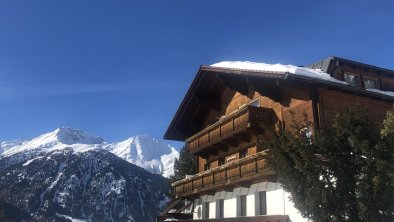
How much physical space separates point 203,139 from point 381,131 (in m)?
15.3

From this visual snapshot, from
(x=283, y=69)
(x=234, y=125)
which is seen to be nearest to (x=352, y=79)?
(x=283, y=69)

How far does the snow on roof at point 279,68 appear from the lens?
20.4 m

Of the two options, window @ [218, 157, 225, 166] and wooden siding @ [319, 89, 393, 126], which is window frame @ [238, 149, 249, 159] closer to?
window @ [218, 157, 225, 166]

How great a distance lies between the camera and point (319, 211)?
45.9ft

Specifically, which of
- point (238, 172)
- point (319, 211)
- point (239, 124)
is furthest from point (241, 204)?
point (319, 211)

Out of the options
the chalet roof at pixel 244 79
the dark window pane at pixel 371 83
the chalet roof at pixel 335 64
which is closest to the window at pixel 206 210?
the chalet roof at pixel 244 79

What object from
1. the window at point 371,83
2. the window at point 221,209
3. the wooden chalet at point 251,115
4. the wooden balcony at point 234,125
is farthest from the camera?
the window at point 221,209

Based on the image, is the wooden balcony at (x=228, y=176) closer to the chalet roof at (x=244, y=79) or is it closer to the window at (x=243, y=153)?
the window at (x=243, y=153)

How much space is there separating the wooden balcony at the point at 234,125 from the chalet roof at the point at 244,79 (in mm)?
1581

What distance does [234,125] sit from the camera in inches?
955

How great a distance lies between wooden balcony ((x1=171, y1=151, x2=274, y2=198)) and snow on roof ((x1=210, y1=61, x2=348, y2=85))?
4.01 meters

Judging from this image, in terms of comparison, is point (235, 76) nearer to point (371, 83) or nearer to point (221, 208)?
point (371, 83)

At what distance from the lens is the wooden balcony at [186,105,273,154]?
22.7m

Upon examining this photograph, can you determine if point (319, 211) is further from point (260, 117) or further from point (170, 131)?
point (170, 131)
